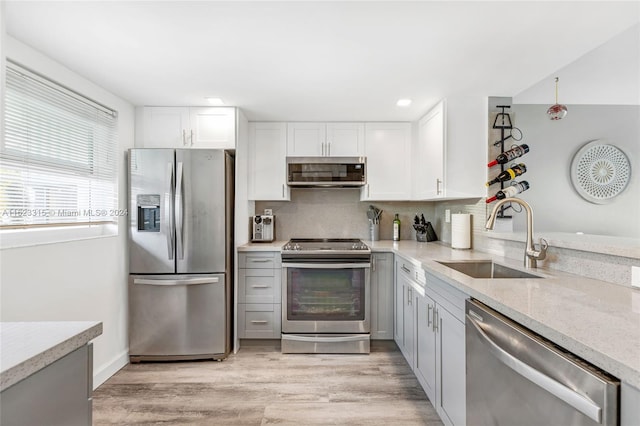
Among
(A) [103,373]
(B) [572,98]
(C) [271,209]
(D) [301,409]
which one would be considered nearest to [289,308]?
(D) [301,409]

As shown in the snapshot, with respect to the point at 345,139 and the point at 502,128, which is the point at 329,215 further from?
the point at 502,128

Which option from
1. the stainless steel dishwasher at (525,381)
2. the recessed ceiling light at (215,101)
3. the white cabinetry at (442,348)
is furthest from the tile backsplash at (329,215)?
the stainless steel dishwasher at (525,381)

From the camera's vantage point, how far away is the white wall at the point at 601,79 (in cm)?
187

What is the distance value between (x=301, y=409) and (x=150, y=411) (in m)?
0.99

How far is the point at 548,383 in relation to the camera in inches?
35.2

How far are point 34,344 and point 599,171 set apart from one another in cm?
370

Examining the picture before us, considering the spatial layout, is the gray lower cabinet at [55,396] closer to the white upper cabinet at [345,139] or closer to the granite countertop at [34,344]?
the granite countertop at [34,344]

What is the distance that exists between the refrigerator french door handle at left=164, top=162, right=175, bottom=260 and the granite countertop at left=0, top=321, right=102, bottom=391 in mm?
1772

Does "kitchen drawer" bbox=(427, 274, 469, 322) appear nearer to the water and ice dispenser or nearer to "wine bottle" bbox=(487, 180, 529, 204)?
"wine bottle" bbox=(487, 180, 529, 204)

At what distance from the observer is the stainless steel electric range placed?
2801 mm

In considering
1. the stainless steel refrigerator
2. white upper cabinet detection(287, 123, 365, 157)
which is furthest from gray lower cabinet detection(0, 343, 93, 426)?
white upper cabinet detection(287, 123, 365, 157)

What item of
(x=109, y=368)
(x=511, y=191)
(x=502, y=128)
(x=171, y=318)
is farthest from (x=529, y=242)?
(x=109, y=368)

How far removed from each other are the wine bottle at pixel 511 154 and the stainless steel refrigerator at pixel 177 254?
2.30m

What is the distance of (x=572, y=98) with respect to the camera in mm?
2611
